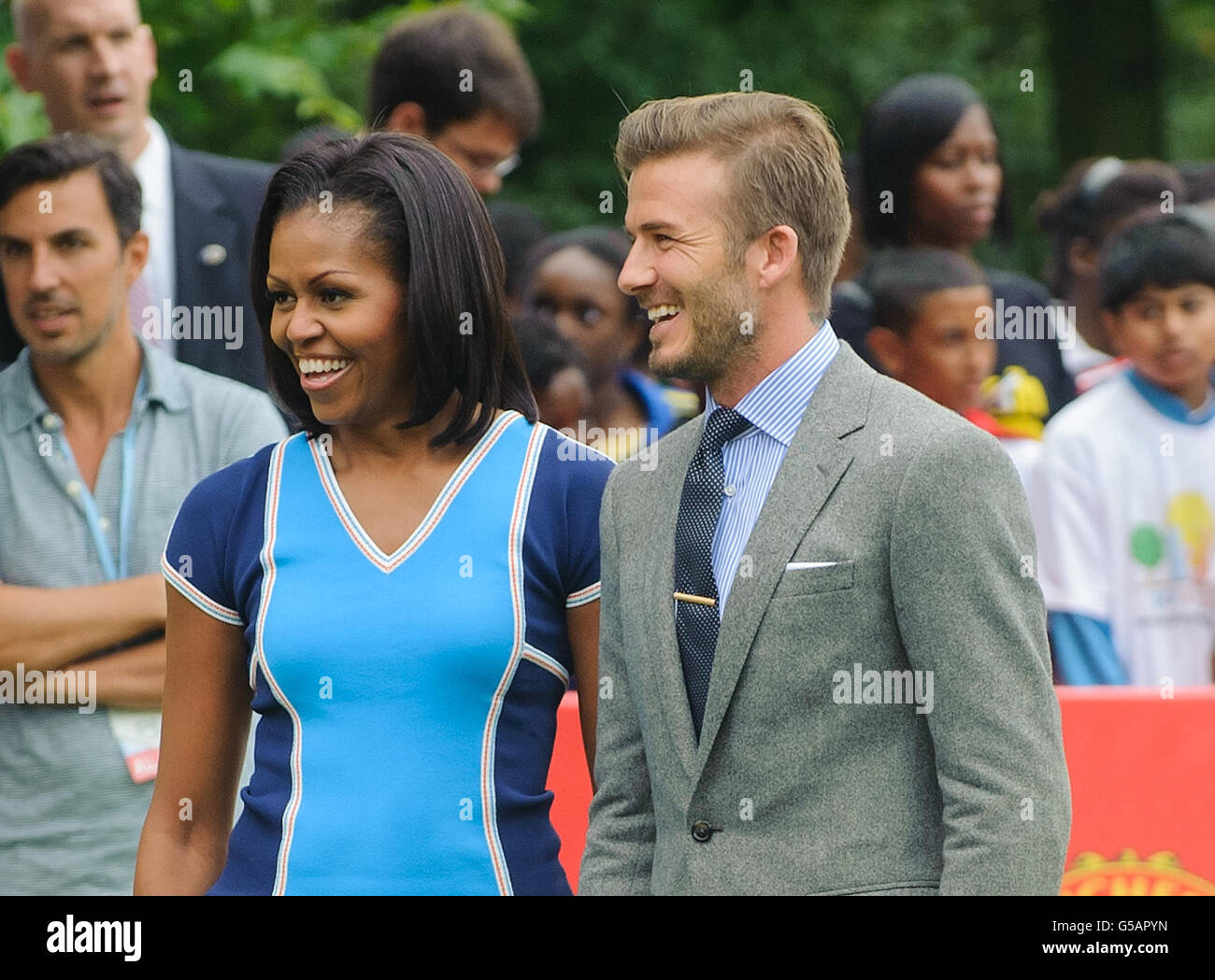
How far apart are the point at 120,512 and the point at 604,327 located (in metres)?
2.45

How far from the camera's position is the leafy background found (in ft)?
27.1

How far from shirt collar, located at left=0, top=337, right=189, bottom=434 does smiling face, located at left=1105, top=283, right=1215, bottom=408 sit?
9.85 ft

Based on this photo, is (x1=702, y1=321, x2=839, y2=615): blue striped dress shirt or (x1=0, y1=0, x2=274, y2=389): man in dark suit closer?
(x1=702, y1=321, x2=839, y2=615): blue striped dress shirt

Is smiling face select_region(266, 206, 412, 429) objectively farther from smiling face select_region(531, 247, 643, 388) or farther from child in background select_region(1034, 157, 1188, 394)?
child in background select_region(1034, 157, 1188, 394)

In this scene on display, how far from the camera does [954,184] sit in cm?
619

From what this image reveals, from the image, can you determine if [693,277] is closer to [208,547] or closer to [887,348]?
[208,547]

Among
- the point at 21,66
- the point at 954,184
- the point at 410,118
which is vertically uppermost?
the point at 21,66

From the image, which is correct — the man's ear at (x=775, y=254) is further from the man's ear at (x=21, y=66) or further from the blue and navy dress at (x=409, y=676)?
the man's ear at (x=21, y=66)

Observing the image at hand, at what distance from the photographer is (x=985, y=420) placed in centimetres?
568

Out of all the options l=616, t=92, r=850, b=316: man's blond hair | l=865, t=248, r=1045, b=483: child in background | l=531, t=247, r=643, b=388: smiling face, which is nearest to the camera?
l=616, t=92, r=850, b=316: man's blond hair

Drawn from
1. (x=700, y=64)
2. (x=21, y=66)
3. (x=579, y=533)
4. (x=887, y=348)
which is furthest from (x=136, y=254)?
(x=700, y=64)

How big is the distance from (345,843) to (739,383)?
2.95 ft

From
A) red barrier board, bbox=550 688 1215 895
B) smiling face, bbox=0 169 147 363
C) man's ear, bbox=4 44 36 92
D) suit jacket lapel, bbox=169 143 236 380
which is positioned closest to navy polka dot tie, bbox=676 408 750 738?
red barrier board, bbox=550 688 1215 895

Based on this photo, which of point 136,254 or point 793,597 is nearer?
point 793,597
